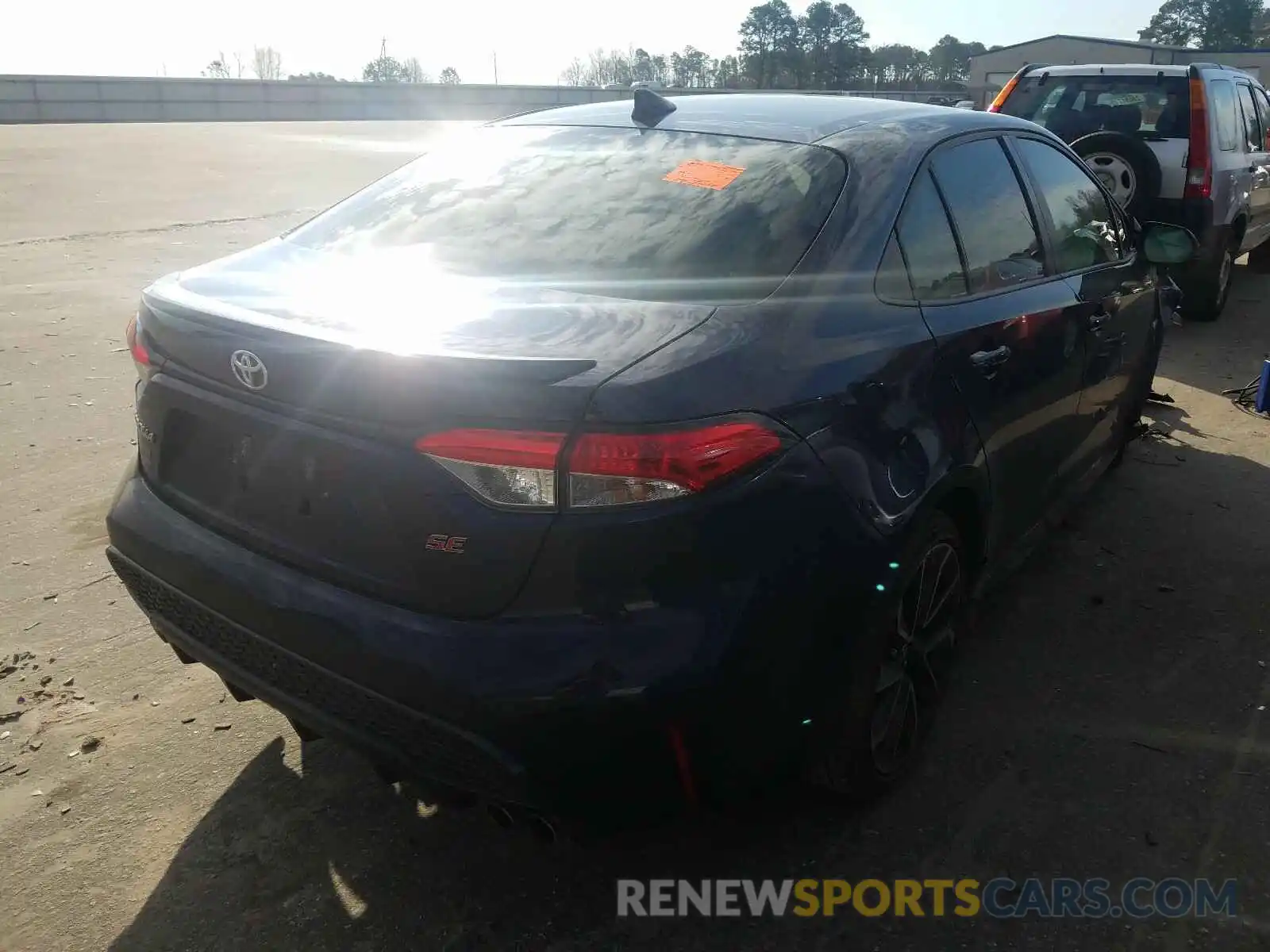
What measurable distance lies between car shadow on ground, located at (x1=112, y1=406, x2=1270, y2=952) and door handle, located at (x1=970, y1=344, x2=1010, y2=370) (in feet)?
3.50

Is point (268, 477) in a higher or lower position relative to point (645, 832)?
higher

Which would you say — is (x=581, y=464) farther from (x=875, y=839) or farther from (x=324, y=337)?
(x=875, y=839)

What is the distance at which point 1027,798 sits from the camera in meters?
2.75

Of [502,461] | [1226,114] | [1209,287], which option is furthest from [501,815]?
[1226,114]

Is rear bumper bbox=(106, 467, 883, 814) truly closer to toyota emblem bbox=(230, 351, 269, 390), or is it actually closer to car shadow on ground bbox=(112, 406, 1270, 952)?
car shadow on ground bbox=(112, 406, 1270, 952)

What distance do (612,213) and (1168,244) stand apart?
2.89 m

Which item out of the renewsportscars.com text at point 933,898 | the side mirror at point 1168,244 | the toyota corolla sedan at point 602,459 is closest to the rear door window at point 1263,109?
the side mirror at point 1168,244

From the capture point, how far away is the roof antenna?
10.3ft

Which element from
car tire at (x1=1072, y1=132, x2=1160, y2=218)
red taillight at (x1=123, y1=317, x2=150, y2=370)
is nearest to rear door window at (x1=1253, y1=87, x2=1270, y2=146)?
car tire at (x1=1072, y1=132, x2=1160, y2=218)

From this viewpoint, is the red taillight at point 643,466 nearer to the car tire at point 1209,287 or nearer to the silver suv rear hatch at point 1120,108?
the silver suv rear hatch at point 1120,108

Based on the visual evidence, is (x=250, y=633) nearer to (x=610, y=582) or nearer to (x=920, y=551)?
(x=610, y=582)

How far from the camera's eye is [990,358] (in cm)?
287

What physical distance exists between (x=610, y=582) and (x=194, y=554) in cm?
102

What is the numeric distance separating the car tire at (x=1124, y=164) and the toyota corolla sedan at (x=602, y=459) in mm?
5183
